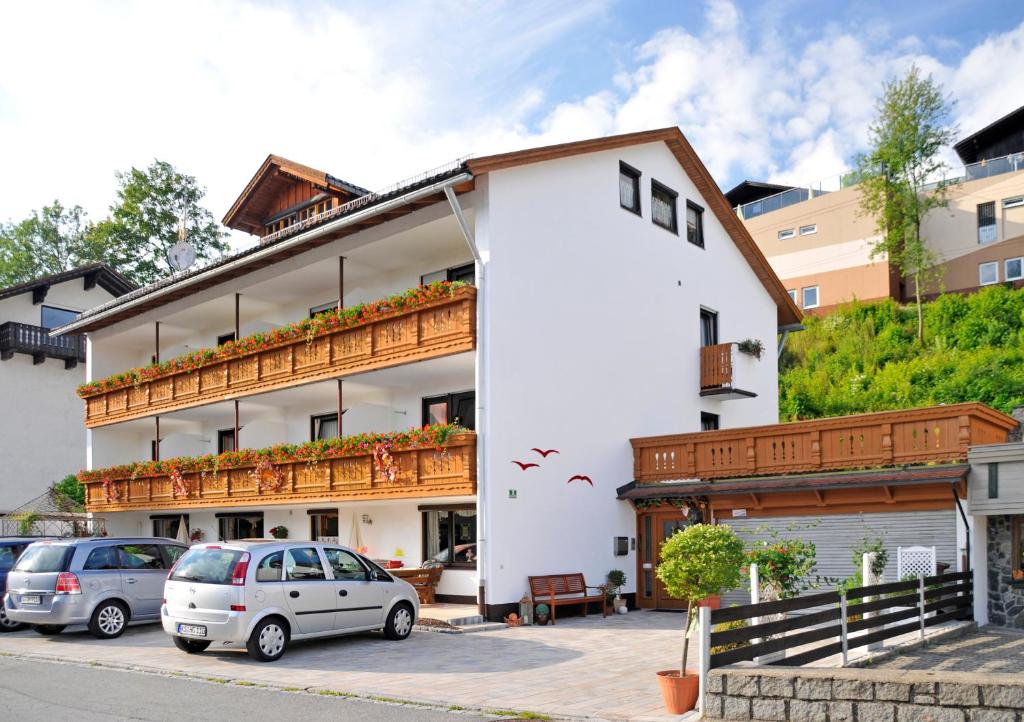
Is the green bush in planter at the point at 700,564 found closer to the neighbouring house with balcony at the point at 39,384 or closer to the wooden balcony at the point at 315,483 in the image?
the wooden balcony at the point at 315,483

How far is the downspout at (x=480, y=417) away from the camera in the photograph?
A: 18.1 metres

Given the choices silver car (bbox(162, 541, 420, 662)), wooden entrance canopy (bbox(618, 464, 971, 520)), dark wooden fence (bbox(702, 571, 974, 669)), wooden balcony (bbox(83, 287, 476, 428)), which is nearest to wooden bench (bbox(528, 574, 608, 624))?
wooden entrance canopy (bbox(618, 464, 971, 520))

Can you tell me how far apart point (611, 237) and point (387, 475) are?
741 centimetres

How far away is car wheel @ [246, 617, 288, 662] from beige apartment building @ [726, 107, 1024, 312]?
3700 centimetres

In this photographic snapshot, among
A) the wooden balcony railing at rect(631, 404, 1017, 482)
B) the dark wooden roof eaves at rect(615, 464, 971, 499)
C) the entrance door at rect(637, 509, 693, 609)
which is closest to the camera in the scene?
the dark wooden roof eaves at rect(615, 464, 971, 499)

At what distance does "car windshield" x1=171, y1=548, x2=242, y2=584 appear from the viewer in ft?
43.5

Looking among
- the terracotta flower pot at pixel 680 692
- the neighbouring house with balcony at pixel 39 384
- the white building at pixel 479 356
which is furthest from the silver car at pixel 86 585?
the neighbouring house with balcony at pixel 39 384

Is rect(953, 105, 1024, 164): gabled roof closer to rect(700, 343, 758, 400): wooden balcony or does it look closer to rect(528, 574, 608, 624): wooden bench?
rect(700, 343, 758, 400): wooden balcony

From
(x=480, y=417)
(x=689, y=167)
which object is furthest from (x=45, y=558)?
(x=689, y=167)

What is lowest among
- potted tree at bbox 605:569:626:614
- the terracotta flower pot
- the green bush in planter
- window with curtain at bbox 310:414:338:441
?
potted tree at bbox 605:569:626:614

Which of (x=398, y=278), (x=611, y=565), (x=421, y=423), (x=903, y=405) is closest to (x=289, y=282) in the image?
(x=398, y=278)

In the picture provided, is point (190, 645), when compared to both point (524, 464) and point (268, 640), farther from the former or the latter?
point (524, 464)

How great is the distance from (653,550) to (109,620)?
10.9 meters

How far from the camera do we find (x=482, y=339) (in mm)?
18547
